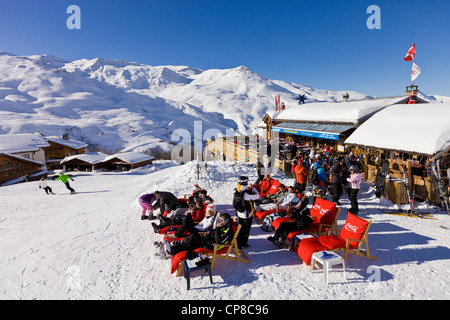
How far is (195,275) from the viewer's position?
205 inches

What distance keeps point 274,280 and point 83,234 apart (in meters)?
6.26

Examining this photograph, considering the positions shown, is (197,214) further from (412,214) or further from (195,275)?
(412,214)

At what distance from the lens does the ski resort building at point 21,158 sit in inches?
1109

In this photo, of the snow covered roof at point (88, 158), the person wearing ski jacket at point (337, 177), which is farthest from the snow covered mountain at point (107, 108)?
the person wearing ski jacket at point (337, 177)

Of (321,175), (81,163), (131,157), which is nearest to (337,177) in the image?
(321,175)

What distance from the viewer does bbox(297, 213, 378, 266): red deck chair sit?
17.4 ft

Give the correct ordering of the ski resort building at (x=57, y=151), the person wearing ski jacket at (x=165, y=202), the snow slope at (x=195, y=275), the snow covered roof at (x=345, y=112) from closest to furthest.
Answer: the snow slope at (x=195, y=275), the person wearing ski jacket at (x=165, y=202), the snow covered roof at (x=345, y=112), the ski resort building at (x=57, y=151)

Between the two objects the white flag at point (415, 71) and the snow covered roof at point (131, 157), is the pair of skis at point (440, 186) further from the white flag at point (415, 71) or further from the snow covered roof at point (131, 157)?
the snow covered roof at point (131, 157)

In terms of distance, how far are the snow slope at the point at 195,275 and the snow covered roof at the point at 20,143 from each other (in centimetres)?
3250

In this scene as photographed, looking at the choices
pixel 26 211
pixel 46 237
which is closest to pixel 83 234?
pixel 46 237

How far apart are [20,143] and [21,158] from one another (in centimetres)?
827

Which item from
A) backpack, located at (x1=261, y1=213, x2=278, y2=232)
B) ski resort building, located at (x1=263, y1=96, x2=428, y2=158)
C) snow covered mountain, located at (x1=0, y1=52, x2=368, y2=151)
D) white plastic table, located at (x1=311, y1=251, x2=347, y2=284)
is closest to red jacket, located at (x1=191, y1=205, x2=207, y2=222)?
backpack, located at (x1=261, y1=213, x2=278, y2=232)

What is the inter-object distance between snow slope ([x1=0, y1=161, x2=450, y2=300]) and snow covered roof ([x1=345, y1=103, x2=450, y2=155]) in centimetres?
252
